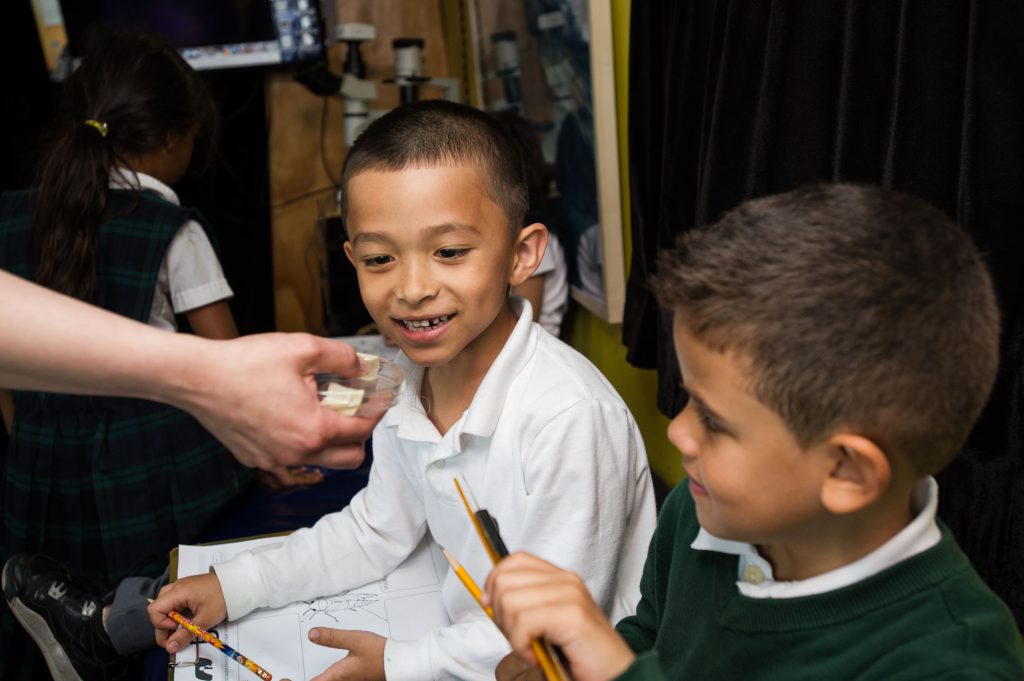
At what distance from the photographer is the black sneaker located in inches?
60.1

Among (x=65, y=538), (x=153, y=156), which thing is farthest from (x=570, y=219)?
(x=65, y=538)

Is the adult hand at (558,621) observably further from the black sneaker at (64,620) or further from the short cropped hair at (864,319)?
the black sneaker at (64,620)

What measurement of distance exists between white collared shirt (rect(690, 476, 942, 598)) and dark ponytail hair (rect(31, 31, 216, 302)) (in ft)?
4.97

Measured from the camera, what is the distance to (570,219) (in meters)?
2.35

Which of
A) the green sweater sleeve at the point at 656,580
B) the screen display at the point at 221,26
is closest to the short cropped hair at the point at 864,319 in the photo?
the green sweater sleeve at the point at 656,580

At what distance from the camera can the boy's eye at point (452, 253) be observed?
1139 millimetres

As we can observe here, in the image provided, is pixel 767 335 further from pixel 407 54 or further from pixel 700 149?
pixel 407 54

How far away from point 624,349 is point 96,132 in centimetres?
137

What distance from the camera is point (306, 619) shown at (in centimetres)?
120

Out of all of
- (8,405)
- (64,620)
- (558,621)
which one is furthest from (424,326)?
(8,405)

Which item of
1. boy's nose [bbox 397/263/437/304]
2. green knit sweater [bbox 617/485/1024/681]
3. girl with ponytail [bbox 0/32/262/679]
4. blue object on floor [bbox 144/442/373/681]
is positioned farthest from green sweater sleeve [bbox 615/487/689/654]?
girl with ponytail [bbox 0/32/262/679]

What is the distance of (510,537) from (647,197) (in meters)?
0.86

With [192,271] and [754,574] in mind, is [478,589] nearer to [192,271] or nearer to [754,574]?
[754,574]

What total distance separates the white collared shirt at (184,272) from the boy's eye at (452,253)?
3.48 ft
